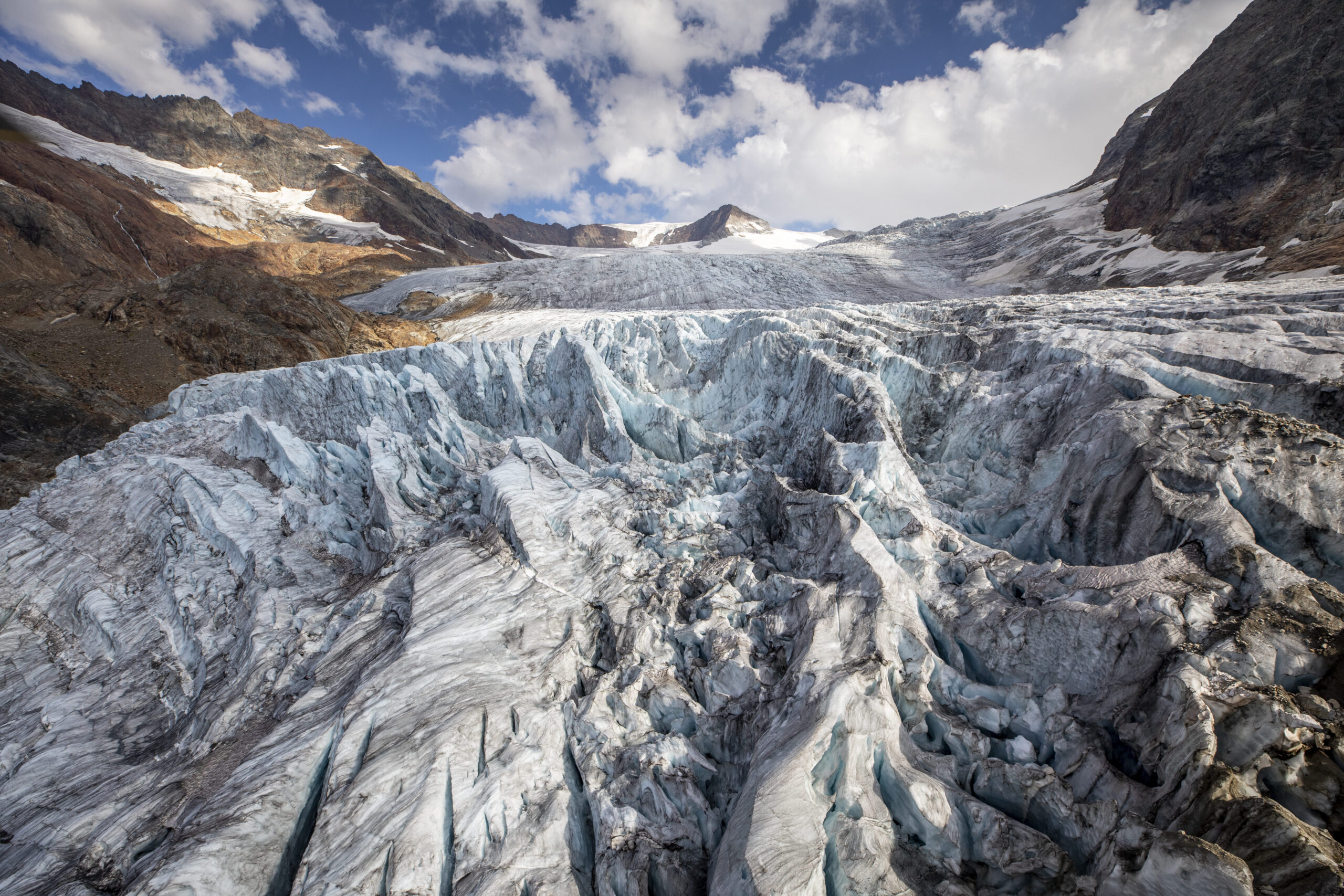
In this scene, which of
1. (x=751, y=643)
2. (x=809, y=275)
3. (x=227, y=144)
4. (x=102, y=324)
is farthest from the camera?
(x=227, y=144)

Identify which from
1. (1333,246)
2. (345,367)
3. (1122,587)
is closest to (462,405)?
(345,367)

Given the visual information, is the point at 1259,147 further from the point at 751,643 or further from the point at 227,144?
the point at 227,144

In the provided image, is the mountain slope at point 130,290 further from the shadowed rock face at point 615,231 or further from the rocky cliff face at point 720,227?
the rocky cliff face at point 720,227

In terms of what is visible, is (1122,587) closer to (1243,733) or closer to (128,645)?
(1243,733)

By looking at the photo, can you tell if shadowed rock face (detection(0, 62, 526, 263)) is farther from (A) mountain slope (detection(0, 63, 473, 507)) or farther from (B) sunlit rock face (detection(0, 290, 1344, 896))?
(B) sunlit rock face (detection(0, 290, 1344, 896))

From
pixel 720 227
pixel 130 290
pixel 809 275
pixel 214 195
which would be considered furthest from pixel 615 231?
pixel 130 290

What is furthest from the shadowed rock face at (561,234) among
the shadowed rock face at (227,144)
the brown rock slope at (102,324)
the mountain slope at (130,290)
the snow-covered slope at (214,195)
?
the brown rock slope at (102,324)
